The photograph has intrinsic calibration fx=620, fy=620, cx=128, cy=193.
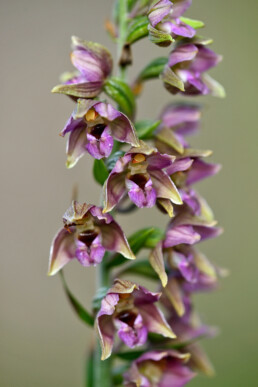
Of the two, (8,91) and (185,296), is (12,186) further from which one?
(185,296)

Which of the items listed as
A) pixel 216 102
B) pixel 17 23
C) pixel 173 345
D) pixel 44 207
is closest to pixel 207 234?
pixel 173 345

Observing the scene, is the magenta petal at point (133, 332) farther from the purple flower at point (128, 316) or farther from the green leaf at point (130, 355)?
the green leaf at point (130, 355)

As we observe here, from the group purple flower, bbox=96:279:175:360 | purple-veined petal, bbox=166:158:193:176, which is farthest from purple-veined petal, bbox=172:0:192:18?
purple flower, bbox=96:279:175:360

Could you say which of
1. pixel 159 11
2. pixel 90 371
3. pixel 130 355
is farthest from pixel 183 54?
pixel 90 371

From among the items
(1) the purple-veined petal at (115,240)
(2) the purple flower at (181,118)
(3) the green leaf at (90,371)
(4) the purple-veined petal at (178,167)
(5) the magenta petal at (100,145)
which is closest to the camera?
(5) the magenta petal at (100,145)

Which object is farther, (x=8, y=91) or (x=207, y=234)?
(x=8, y=91)

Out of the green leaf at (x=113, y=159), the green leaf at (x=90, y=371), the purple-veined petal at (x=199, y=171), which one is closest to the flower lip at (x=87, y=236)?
the green leaf at (x=113, y=159)

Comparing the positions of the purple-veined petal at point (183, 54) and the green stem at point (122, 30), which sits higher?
the green stem at point (122, 30)

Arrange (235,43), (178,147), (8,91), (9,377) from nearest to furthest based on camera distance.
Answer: (178,147)
(9,377)
(8,91)
(235,43)
